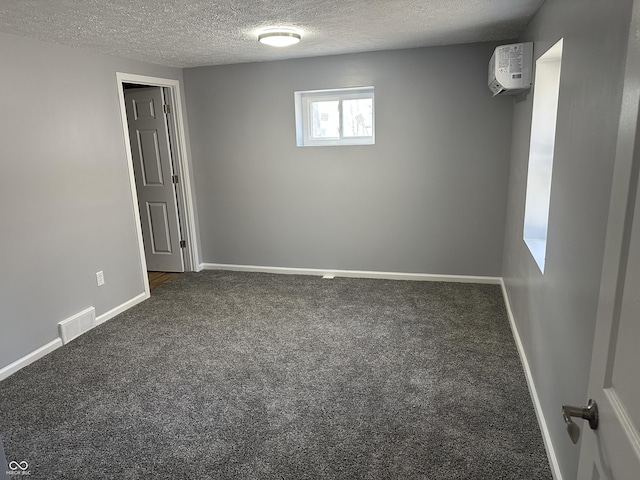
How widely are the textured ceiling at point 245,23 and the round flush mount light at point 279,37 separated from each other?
0.24ft

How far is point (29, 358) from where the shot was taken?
3072mm

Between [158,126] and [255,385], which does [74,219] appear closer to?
[158,126]

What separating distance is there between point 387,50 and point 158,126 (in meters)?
2.57

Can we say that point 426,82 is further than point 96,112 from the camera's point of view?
Yes

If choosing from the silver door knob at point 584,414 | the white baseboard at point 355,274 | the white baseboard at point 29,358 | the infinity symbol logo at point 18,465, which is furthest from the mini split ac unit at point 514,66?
the white baseboard at point 29,358

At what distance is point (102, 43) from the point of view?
329cm

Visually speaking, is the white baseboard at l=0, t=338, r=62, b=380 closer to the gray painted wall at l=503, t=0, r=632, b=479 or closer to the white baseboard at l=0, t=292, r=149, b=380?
the white baseboard at l=0, t=292, r=149, b=380

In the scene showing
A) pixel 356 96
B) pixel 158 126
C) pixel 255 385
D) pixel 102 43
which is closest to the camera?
pixel 255 385

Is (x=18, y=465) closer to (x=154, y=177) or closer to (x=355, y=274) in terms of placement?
(x=355, y=274)

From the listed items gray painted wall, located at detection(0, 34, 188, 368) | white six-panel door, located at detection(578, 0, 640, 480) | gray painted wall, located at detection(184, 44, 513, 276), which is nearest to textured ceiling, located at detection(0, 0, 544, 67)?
gray painted wall, located at detection(0, 34, 188, 368)

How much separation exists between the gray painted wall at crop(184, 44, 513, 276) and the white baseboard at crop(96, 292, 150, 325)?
3.74 ft

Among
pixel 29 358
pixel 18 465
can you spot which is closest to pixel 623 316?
pixel 18 465

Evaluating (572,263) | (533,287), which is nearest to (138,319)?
(533,287)

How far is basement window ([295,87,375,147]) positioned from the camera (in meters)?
4.41
